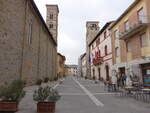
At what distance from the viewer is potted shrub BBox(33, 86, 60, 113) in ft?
17.9

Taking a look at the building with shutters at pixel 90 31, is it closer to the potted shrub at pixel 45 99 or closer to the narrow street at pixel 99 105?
the narrow street at pixel 99 105

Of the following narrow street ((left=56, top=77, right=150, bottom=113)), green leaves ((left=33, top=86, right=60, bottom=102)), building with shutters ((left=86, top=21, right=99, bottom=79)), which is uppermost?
building with shutters ((left=86, top=21, right=99, bottom=79))

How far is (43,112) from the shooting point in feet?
17.8

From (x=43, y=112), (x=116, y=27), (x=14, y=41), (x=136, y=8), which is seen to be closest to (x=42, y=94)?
(x=43, y=112)

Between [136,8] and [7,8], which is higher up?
[136,8]

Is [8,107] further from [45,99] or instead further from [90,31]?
[90,31]

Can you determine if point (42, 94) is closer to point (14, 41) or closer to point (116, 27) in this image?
point (14, 41)

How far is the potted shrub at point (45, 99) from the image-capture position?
5.45 meters

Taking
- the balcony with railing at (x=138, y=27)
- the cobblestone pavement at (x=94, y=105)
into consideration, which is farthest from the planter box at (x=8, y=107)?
the balcony with railing at (x=138, y=27)

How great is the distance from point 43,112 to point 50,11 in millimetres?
41764

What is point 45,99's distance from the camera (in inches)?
226

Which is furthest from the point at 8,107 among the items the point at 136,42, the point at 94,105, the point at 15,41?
the point at 136,42

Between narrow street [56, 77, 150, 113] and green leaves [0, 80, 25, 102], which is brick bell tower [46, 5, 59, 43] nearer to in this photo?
narrow street [56, 77, 150, 113]

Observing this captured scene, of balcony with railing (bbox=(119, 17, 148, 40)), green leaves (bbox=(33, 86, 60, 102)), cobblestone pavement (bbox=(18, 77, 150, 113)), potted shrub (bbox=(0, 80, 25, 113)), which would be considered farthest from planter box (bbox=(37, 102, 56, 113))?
balcony with railing (bbox=(119, 17, 148, 40))
